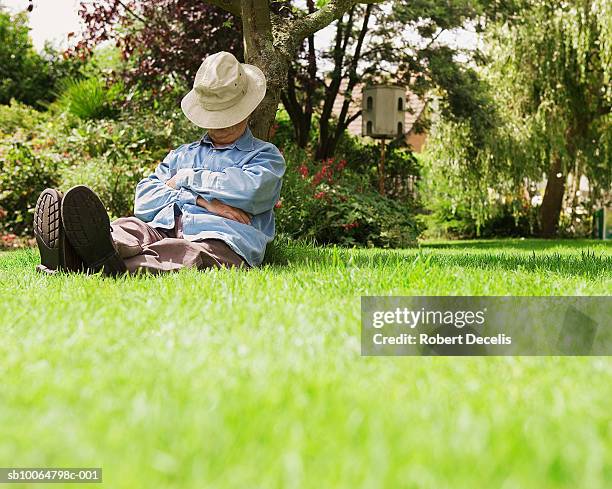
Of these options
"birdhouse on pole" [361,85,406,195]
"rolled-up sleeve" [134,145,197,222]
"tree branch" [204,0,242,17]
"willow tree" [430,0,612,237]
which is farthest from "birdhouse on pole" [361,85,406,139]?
"rolled-up sleeve" [134,145,197,222]

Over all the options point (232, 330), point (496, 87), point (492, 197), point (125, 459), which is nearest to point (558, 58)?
point (496, 87)

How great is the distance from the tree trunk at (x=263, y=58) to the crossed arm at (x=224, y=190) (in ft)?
2.95

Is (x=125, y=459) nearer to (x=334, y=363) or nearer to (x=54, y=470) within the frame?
(x=54, y=470)

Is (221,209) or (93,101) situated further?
(93,101)

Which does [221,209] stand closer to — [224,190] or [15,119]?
[224,190]

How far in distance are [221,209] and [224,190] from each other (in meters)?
0.11

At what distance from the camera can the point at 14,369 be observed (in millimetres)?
1721

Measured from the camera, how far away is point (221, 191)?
13.3 feet

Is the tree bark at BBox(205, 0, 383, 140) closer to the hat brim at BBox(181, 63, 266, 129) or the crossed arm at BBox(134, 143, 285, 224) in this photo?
the hat brim at BBox(181, 63, 266, 129)

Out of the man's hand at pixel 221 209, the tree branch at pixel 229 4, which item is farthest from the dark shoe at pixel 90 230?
the tree branch at pixel 229 4

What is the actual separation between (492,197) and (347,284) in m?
11.2

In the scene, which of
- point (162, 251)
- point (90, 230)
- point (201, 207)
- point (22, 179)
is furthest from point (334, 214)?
point (90, 230)

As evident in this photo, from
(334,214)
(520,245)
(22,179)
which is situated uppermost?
(22,179)

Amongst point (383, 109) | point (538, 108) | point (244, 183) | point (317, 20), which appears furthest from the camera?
point (538, 108)
